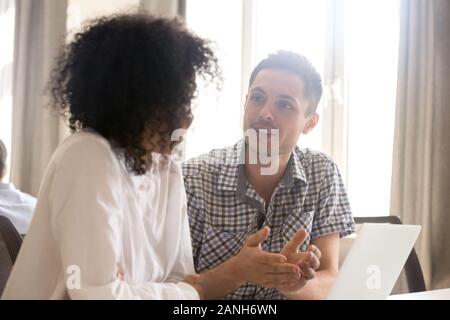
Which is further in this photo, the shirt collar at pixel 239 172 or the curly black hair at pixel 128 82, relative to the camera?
the shirt collar at pixel 239 172

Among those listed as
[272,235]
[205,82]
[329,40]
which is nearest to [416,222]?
[329,40]

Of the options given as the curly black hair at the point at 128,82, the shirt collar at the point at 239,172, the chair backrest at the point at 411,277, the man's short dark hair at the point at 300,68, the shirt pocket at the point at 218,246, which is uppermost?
the man's short dark hair at the point at 300,68

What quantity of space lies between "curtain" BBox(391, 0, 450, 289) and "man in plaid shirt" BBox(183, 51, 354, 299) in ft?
4.21

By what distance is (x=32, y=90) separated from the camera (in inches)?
149

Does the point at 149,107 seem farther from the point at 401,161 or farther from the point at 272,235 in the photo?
the point at 401,161

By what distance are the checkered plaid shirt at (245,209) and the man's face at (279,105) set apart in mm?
83

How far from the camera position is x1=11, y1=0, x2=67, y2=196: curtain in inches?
145

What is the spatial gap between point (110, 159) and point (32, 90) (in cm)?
304

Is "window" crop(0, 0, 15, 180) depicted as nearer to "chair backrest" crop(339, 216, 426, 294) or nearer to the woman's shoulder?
"chair backrest" crop(339, 216, 426, 294)

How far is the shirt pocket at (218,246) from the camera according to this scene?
5.28ft

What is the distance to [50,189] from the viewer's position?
96 centimetres

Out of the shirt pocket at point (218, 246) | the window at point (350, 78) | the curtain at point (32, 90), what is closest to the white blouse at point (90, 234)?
the shirt pocket at point (218, 246)

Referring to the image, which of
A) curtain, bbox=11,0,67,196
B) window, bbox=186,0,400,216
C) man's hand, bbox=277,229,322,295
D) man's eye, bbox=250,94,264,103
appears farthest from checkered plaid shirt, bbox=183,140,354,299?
curtain, bbox=11,0,67,196

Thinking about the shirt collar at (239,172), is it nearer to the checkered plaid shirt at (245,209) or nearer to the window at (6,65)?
the checkered plaid shirt at (245,209)
